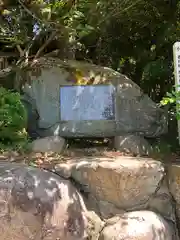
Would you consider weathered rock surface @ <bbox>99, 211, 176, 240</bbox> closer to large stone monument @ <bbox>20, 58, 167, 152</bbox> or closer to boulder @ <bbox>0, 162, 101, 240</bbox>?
boulder @ <bbox>0, 162, 101, 240</bbox>

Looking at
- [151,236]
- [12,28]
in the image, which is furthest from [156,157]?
[12,28]

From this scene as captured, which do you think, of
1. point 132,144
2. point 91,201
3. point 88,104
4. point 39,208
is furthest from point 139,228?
point 88,104

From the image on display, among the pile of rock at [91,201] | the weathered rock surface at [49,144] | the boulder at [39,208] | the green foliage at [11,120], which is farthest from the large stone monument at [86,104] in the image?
the boulder at [39,208]

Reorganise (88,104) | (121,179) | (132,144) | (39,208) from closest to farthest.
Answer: (39,208), (121,179), (132,144), (88,104)

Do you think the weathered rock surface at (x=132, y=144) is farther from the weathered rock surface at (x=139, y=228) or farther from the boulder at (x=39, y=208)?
the boulder at (x=39, y=208)

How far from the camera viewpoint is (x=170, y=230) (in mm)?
3898

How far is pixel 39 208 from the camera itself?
140 inches

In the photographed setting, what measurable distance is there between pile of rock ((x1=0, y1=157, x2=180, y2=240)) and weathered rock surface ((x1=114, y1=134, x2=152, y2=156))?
4.37 ft

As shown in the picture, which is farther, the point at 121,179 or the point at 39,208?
the point at 121,179

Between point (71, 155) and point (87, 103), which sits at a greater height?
point (87, 103)

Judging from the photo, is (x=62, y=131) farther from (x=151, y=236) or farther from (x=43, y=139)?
(x=151, y=236)

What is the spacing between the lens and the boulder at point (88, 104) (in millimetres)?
5855

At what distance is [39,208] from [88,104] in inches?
105

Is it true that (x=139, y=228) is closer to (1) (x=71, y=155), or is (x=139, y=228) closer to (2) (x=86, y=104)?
(1) (x=71, y=155)
